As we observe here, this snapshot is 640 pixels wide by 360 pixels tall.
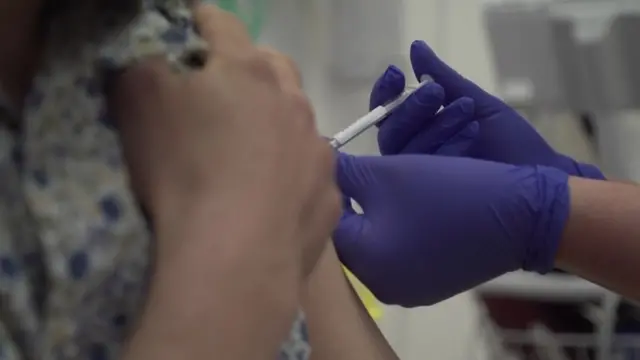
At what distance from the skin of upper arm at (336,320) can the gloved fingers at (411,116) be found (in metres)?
0.30

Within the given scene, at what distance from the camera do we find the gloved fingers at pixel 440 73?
1146 millimetres

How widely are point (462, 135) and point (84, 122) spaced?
0.68 m

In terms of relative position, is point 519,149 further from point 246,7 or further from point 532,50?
point 246,7

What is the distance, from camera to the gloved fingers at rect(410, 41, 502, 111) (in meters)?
1.15

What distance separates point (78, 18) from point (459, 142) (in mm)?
681

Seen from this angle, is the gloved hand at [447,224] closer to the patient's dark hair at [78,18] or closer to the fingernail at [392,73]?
the fingernail at [392,73]

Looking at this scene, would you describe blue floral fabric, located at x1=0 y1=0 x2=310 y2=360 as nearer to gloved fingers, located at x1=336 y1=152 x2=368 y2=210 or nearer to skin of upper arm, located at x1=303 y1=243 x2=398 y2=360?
skin of upper arm, located at x1=303 y1=243 x2=398 y2=360

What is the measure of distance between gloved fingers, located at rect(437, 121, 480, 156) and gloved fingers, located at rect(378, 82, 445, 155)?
0.13 ft

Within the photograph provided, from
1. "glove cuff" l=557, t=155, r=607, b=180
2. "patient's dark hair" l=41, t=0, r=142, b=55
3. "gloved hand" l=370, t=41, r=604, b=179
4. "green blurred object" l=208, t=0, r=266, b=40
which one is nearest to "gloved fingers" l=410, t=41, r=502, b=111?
"gloved hand" l=370, t=41, r=604, b=179

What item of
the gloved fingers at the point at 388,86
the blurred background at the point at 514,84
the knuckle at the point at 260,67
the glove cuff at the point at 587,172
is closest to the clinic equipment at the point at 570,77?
the blurred background at the point at 514,84

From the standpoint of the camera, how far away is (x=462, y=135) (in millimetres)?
1141

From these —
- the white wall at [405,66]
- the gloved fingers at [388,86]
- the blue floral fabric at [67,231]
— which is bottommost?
the white wall at [405,66]

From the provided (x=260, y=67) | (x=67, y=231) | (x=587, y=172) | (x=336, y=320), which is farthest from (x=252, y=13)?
(x=67, y=231)

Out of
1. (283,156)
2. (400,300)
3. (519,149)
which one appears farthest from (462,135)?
(283,156)
